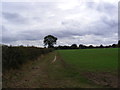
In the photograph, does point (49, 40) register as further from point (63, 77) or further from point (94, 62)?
point (63, 77)

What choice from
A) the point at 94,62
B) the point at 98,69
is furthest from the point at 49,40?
the point at 98,69

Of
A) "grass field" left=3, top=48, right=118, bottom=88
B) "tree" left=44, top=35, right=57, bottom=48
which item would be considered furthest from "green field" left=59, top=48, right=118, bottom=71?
"tree" left=44, top=35, right=57, bottom=48

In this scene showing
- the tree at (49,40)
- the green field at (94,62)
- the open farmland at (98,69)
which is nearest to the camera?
the open farmland at (98,69)

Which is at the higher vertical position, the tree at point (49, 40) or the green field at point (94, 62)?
the tree at point (49, 40)

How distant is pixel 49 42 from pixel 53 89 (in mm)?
108341

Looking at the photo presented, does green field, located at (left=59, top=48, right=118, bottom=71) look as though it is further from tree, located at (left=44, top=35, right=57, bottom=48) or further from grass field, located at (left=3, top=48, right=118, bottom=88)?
tree, located at (left=44, top=35, right=57, bottom=48)

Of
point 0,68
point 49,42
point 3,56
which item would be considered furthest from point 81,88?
point 49,42

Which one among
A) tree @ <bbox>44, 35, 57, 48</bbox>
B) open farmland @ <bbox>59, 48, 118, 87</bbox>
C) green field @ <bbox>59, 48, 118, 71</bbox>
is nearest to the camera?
open farmland @ <bbox>59, 48, 118, 87</bbox>

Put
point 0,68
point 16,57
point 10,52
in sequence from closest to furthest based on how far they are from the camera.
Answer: point 0,68
point 10,52
point 16,57

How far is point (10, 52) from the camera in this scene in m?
12.3

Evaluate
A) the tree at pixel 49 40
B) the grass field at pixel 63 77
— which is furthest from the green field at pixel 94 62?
the tree at pixel 49 40

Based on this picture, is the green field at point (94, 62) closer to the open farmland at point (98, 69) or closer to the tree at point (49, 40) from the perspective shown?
the open farmland at point (98, 69)

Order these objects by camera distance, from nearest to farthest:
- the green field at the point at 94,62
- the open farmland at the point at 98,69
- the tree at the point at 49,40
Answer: the open farmland at the point at 98,69 < the green field at the point at 94,62 < the tree at the point at 49,40

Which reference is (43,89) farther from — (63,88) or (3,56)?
(3,56)
